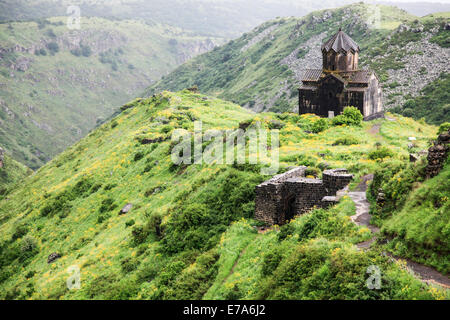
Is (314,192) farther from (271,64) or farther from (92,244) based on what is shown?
(271,64)

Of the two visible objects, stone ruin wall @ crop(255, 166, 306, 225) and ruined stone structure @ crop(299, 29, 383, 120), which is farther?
ruined stone structure @ crop(299, 29, 383, 120)

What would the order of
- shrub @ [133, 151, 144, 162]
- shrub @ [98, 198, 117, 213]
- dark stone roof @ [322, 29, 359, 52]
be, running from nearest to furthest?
1. shrub @ [98, 198, 117, 213]
2. shrub @ [133, 151, 144, 162]
3. dark stone roof @ [322, 29, 359, 52]

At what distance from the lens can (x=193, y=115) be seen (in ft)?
203

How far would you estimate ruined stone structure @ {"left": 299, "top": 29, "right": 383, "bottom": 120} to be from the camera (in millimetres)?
50938

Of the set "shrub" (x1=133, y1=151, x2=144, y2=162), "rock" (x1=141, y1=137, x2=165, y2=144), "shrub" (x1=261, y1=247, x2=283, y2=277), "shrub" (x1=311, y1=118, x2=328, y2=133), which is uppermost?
"shrub" (x1=311, y1=118, x2=328, y2=133)

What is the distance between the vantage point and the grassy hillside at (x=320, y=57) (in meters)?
98.1

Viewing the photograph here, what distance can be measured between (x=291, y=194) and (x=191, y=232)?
20.4 feet

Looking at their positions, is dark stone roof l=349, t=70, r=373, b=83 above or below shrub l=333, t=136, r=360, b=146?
above

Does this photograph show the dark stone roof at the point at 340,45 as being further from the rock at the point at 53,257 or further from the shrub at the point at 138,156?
the rock at the point at 53,257

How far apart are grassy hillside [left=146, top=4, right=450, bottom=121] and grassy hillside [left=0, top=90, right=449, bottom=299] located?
182 ft

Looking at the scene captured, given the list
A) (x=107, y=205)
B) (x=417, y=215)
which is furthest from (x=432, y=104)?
(x=417, y=215)

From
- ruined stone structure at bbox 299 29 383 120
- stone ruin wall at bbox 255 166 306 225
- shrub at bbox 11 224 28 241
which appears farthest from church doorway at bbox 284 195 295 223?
shrub at bbox 11 224 28 241

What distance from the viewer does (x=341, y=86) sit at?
51562 millimetres

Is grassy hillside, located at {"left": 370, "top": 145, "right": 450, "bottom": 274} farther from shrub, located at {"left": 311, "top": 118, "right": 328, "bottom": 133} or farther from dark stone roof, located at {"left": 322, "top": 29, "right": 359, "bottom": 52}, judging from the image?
dark stone roof, located at {"left": 322, "top": 29, "right": 359, "bottom": 52}
